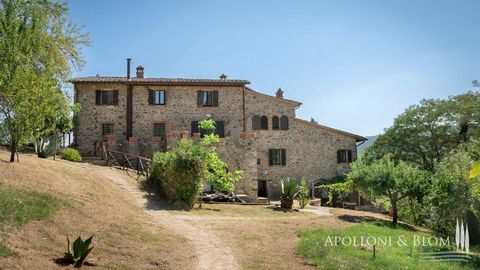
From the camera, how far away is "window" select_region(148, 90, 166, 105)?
1167 inches

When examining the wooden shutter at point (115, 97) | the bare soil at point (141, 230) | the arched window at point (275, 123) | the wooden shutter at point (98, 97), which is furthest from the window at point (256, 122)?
the bare soil at point (141, 230)

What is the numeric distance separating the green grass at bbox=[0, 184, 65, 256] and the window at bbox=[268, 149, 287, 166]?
2094 cm

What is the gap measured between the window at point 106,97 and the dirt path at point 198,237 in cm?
1215

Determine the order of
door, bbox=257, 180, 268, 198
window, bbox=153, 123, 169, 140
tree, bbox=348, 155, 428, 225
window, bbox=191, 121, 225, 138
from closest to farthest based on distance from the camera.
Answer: tree, bbox=348, 155, 428, 225, window, bbox=153, 123, 169, 140, window, bbox=191, 121, 225, 138, door, bbox=257, 180, 268, 198

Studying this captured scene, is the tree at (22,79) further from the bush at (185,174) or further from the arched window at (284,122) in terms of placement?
the arched window at (284,122)

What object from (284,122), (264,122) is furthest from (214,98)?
(284,122)

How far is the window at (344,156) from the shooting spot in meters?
31.6

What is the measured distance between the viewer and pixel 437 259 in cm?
1219

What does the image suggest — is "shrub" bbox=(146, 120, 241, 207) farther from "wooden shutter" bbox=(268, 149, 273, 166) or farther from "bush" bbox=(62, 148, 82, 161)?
"wooden shutter" bbox=(268, 149, 273, 166)

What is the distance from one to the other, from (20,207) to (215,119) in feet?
69.5

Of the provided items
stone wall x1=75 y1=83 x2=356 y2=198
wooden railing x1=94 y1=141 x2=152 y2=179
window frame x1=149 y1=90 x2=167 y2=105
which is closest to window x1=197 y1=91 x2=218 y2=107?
stone wall x1=75 y1=83 x2=356 y2=198

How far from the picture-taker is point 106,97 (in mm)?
29391

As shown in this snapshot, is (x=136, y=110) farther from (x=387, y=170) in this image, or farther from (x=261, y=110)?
(x=387, y=170)

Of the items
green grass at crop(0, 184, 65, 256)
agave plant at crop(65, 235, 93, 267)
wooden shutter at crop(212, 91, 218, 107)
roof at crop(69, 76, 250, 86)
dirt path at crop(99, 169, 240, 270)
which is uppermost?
roof at crop(69, 76, 250, 86)
